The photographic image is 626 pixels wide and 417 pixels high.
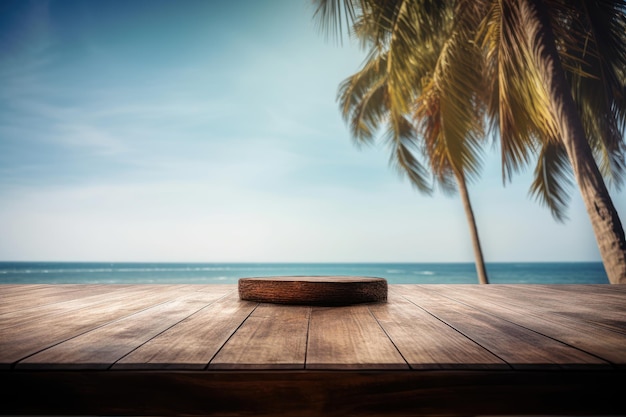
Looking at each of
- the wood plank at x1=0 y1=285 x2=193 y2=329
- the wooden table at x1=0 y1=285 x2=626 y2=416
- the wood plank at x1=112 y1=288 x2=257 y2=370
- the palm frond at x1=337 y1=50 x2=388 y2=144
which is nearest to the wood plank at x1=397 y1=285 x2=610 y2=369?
the wooden table at x1=0 y1=285 x2=626 y2=416

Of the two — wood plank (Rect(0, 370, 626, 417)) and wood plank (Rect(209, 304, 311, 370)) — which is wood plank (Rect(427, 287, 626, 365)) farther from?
wood plank (Rect(209, 304, 311, 370))

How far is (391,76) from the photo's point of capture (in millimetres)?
3816

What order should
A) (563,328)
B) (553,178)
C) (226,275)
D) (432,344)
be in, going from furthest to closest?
(226,275) → (553,178) → (563,328) → (432,344)

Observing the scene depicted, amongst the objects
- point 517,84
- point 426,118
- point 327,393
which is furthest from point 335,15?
point 327,393

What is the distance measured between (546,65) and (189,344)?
10.9 ft

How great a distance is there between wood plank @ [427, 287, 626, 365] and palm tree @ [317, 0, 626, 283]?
154 centimetres

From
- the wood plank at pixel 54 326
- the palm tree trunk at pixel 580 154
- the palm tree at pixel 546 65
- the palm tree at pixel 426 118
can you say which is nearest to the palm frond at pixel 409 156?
the palm tree at pixel 426 118

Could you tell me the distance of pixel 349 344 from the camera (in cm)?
90

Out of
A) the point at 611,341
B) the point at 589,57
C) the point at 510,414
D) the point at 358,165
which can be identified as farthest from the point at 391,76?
the point at 358,165

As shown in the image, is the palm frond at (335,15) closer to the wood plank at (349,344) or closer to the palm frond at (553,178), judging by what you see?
the wood plank at (349,344)

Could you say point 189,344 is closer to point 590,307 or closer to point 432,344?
point 432,344

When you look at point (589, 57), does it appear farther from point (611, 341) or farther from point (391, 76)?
point (611, 341)

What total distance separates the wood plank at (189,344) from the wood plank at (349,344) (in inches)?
9.2

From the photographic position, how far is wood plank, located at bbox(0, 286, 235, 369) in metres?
0.84
